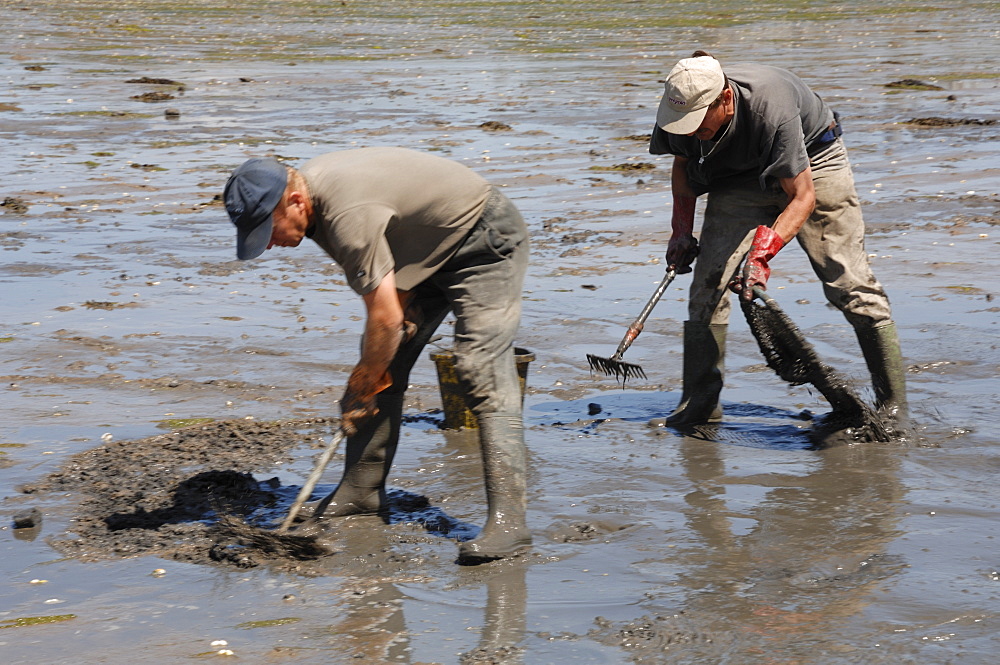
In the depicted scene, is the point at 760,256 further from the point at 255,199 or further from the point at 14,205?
the point at 14,205

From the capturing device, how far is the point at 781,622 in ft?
13.5

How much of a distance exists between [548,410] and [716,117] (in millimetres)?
1775

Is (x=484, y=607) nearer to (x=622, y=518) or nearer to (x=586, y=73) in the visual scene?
(x=622, y=518)

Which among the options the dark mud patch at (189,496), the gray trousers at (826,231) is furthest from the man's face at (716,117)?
the dark mud patch at (189,496)

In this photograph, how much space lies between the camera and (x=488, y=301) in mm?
4727

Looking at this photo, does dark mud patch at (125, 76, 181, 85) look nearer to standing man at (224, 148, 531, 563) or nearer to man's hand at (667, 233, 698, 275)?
man's hand at (667, 233, 698, 275)

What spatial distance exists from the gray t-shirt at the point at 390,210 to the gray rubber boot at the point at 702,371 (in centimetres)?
180

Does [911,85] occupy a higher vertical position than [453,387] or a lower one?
higher

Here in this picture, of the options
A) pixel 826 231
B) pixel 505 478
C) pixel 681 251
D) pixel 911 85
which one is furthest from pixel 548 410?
pixel 911 85

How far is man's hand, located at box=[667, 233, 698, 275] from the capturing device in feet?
20.2

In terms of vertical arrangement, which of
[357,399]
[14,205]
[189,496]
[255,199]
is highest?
[255,199]

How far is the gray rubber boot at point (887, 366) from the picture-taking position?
596 cm

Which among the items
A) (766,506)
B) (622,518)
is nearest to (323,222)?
(622,518)

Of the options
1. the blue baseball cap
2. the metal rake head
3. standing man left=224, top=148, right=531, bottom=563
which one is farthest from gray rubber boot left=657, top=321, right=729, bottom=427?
the blue baseball cap
